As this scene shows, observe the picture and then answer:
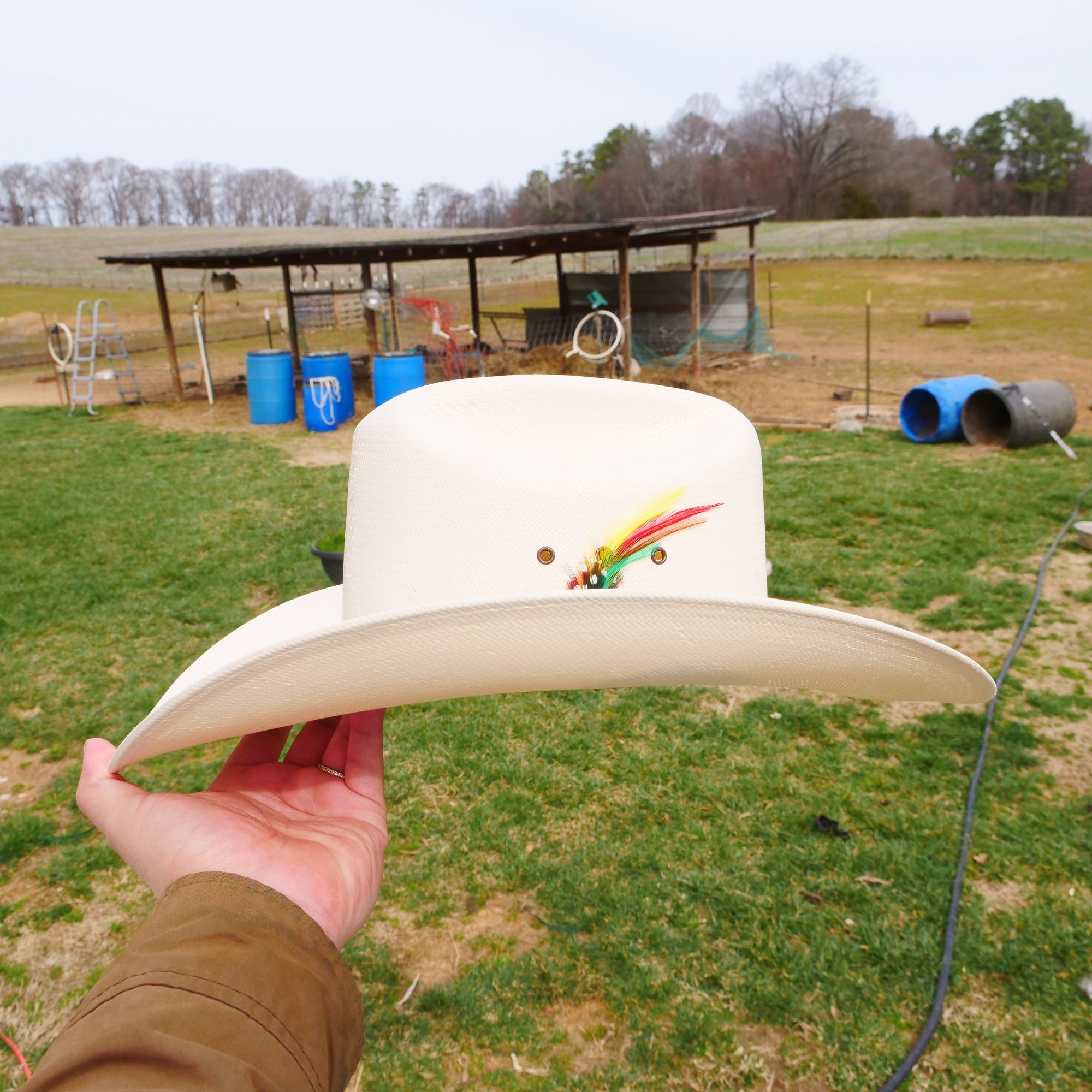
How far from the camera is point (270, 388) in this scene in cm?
1413

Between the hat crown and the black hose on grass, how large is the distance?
94 centimetres

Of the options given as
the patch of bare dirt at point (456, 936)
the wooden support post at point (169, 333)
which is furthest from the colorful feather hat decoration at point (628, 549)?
the wooden support post at point (169, 333)

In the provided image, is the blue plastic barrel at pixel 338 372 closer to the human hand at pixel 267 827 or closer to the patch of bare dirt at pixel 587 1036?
the patch of bare dirt at pixel 587 1036

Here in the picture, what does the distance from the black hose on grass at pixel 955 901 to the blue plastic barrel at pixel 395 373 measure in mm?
9756

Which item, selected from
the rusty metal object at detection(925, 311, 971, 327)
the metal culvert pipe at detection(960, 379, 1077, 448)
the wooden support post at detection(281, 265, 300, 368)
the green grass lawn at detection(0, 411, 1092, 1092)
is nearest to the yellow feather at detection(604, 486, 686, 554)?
the green grass lawn at detection(0, 411, 1092, 1092)

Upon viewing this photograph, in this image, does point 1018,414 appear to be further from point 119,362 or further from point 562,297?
point 119,362

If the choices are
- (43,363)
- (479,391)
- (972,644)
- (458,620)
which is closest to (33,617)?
(479,391)

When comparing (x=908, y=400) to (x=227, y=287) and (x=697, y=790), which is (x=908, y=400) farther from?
(x=227, y=287)

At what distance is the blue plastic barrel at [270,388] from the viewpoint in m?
14.1

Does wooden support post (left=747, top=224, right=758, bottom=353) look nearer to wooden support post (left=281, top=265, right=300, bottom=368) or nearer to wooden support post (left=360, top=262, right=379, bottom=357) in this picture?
wooden support post (left=360, top=262, right=379, bottom=357)

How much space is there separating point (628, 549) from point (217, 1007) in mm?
1064

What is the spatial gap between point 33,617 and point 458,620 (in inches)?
240

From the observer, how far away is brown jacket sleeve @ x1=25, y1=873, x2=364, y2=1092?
3.25 ft

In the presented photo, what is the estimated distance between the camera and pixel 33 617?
623 centimetres
